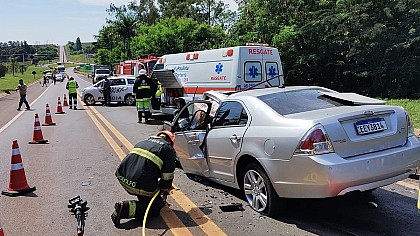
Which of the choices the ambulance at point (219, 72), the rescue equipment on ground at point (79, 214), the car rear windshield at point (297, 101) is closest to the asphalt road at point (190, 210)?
the rescue equipment on ground at point (79, 214)

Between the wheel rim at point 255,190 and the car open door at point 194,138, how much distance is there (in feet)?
3.14

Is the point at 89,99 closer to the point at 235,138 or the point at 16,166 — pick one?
the point at 16,166

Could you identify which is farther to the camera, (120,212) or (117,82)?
(117,82)

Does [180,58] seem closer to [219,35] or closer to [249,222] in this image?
[249,222]

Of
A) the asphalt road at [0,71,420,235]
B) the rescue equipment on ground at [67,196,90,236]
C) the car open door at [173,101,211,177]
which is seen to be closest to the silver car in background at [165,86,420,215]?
the car open door at [173,101,211,177]

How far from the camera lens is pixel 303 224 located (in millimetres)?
4602

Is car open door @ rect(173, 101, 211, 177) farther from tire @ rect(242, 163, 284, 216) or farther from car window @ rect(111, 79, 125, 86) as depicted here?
car window @ rect(111, 79, 125, 86)

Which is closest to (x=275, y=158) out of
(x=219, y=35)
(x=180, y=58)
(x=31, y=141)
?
(x=31, y=141)

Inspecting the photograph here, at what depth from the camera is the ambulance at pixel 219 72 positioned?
1209 centimetres

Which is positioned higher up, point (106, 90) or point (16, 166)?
point (106, 90)

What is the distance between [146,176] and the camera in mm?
4777

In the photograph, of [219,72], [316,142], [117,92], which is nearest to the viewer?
[316,142]

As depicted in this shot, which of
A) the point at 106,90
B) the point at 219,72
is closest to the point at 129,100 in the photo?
the point at 106,90

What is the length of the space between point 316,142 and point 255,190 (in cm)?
114
